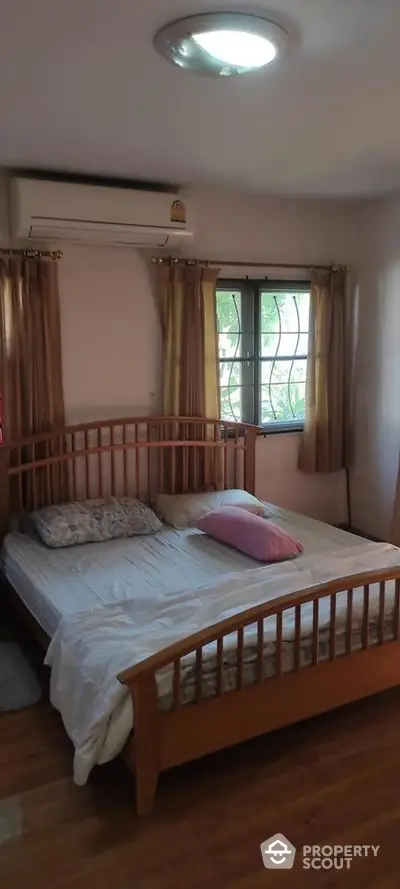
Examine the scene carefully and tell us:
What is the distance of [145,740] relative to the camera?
2.31 metres

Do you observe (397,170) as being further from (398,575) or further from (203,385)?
(398,575)

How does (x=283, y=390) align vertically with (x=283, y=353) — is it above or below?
below

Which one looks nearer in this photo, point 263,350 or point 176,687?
point 176,687

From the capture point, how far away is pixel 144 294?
4.41 m

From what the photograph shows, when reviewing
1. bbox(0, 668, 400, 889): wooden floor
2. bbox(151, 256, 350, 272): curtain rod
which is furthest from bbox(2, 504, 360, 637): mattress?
bbox(151, 256, 350, 272): curtain rod

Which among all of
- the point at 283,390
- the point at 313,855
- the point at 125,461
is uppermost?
the point at 283,390

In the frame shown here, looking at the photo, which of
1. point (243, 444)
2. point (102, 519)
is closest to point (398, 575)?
point (102, 519)

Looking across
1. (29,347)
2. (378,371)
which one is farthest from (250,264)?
(29,347)

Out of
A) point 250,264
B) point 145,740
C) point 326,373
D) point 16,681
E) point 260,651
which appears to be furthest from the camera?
point 326,373

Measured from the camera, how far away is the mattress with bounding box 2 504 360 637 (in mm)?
3088

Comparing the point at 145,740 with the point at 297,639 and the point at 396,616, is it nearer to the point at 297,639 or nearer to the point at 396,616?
the point at 297,639

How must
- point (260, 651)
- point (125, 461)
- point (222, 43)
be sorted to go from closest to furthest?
point (222, 43) → point (260, 651) → point (125, 461)

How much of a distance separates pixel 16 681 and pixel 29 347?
1.76 m

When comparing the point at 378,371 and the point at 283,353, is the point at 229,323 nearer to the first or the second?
the point at 283,353
